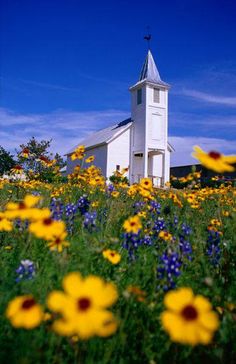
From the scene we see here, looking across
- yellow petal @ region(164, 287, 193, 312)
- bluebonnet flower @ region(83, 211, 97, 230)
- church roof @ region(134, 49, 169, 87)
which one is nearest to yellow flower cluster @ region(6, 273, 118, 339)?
yellow petal @ region(164, 287, 193, 312)

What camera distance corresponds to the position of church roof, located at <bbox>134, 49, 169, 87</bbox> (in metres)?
26.8

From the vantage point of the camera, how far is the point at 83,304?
0.98 metres

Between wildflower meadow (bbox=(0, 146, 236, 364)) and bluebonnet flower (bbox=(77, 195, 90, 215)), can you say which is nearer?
wildflower meadow (bbox=(0, 146, 236, 364))

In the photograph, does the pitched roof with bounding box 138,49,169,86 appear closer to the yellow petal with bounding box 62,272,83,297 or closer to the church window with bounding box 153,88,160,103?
the church window with bounding box 153,88,160,103

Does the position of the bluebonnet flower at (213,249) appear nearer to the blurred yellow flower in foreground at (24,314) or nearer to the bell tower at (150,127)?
the blurred yellow flower in foreground at (24,314)

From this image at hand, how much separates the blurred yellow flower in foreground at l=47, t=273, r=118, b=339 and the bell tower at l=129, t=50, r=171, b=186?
24.5 m

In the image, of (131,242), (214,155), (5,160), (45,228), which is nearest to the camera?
(45,228)

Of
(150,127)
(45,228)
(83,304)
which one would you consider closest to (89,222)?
(45,228)

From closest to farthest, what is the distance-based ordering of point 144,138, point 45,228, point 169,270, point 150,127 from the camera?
1. point 45,228
2. point 169,270
3. point 144,138
4. point 150,127

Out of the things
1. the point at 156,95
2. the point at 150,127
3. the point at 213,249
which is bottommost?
the point at 213,249

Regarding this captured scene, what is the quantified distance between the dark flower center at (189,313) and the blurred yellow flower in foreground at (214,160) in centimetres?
67

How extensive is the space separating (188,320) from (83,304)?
32 centimetres

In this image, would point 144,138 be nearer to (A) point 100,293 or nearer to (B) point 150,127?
(B) point 150,127

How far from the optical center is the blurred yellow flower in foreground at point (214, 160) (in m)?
1.47
